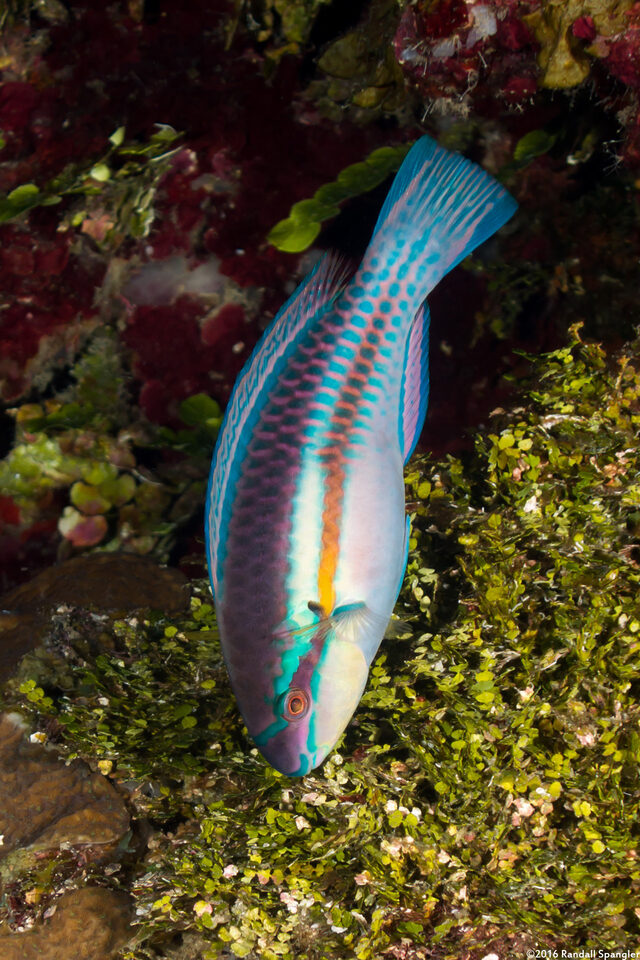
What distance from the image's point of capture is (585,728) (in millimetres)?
2291

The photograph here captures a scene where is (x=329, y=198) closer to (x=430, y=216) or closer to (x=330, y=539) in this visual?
(x=430, y=216)

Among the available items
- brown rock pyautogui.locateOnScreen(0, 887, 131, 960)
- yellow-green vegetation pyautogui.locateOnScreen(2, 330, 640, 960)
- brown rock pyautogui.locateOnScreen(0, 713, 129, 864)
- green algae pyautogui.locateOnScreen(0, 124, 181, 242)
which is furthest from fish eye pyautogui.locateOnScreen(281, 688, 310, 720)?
green algae pyautogui.locateOnScreen(0, 124, 181, 242)

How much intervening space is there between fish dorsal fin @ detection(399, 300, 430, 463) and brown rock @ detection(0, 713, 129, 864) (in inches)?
73.4

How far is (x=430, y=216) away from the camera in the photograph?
7.12 ft

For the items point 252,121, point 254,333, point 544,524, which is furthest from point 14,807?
point 252,121

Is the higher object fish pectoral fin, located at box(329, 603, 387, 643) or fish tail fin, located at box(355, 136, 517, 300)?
fish tail fin, located at box(355, 136, 517, 300)

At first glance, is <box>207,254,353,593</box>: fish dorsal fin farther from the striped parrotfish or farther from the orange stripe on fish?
the orange stripe on fish

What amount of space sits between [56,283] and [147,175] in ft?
3.05

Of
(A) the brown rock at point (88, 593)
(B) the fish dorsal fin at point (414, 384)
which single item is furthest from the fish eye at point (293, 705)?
(A) the brown rock at point (88, 593)

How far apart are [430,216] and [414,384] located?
23.9 inches

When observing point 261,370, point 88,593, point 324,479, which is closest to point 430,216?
point 261,370

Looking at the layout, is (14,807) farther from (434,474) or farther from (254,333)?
(254,333)

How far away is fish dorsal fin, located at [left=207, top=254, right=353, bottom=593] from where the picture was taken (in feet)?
6.42

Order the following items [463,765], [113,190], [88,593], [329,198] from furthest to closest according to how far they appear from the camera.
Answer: [113,190] < [329,198] < [88,593] < [463,765]
